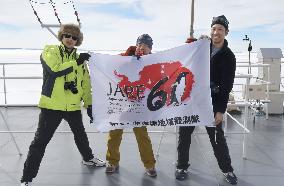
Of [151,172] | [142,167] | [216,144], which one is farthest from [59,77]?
[216,144]

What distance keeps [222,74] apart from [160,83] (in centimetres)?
67

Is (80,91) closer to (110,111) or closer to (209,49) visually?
(110,111)

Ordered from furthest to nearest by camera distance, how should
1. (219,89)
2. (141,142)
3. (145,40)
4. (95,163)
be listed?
(95,163) → (141,142) → (145,40) → (219,89)

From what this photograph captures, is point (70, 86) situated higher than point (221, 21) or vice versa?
point (221, 21)

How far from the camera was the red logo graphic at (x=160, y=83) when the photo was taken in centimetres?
394

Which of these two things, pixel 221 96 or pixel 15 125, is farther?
pixel 15 125

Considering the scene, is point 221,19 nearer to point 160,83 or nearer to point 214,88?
point 214,88

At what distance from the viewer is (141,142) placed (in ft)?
13.8

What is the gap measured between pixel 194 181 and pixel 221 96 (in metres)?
1.01

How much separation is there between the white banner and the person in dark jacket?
3.9 inches

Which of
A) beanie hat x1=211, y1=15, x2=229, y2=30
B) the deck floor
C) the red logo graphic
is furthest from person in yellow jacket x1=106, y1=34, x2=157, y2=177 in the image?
beanie hat x1=211, y1=15, x2=229, y2=30

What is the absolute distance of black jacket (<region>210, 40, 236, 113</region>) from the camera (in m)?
3.74

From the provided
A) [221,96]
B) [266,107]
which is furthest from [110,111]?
[266,107]

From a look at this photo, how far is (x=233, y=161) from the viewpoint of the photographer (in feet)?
15.8
